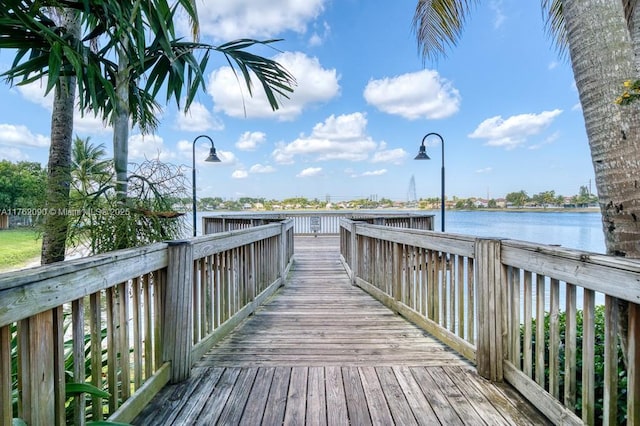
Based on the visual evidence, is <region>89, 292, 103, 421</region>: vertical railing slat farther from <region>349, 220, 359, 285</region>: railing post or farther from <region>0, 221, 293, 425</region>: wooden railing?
<region>349, 220, 359, 285</region>: railing post

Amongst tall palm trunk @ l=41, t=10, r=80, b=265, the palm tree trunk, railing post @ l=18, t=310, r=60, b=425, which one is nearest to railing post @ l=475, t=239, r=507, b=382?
railing post @ l=18, t=310, r=60, b=425

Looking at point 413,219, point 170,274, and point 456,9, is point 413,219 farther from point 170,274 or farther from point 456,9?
point 170,274

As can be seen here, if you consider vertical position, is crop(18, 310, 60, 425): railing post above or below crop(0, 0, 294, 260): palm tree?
below

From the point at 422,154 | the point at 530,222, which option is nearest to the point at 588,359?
the point at 422,154

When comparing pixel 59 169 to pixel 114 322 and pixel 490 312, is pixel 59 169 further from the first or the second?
pixel 490 312

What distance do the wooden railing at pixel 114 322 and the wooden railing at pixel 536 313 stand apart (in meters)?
1.79

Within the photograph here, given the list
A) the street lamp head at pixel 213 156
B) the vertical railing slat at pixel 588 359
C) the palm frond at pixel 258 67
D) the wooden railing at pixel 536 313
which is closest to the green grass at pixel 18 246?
the palm frond at pixel 258 67

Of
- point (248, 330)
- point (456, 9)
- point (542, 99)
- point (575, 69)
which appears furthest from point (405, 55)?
point (248, 330)

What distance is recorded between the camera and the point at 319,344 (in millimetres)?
2666

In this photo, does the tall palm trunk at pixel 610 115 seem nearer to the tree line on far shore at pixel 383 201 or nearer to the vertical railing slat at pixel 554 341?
the vertical railing slat at pixel 554 341

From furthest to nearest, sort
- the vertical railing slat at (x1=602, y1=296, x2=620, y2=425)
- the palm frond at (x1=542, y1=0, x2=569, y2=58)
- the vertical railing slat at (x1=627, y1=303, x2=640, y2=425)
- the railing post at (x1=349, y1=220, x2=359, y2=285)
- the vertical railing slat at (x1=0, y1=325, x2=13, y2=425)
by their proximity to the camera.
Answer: the railing post at (x1=349, y1=220, x2=359, y2=285) → the palm frond at (x1=542, y1=0, x2=569, y2=58) → the vertical railing slat at (x1=602, y1=296, x2=620, y2=425) → the vertical railing slat at (x1=627, y1=303, x2=640, y2=425) → the vertical railing slat at (x1=0, y1=325, x2=13, y2=425)

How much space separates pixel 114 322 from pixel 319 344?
163cm

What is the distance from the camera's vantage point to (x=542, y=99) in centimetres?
1731

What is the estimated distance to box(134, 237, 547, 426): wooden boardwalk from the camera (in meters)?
1.71
